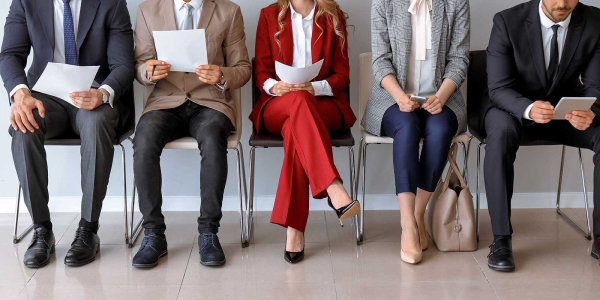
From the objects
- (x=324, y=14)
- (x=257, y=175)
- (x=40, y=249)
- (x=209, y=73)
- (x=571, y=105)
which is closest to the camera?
(x=571, y=105)

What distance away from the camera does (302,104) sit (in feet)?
8.68

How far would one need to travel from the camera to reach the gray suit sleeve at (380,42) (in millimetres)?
2830

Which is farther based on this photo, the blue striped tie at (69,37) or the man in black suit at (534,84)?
the blue striped tie at (69,37)

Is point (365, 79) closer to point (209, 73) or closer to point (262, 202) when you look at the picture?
point (209, 73)

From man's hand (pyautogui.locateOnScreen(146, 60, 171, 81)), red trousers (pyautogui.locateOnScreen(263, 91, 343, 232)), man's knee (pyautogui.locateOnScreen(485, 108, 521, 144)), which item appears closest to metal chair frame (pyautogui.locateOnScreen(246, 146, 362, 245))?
red trousers (pyautogui.locateOnScreen(263, 91, 343, 232))

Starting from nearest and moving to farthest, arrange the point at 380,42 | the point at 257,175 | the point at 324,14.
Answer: the point at 380,42 → the point at 324,14 → the point at 257,175

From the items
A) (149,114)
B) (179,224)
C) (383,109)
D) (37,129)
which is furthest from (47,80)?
(383,109)

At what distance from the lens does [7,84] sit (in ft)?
8.93

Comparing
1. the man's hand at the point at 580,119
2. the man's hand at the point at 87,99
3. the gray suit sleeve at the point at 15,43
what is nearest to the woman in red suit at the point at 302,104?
the man's hand at the point at 87,99

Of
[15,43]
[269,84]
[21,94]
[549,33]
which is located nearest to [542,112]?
[549,33]

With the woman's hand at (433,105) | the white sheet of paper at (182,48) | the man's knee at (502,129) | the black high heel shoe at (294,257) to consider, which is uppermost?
the white sheet of paper at (182,48)

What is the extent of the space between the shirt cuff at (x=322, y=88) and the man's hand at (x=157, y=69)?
2.26 ft

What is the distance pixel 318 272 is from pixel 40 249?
4.03 ft

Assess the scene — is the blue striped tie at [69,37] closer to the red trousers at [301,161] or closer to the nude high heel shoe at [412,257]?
the red trousers at [301,161]
